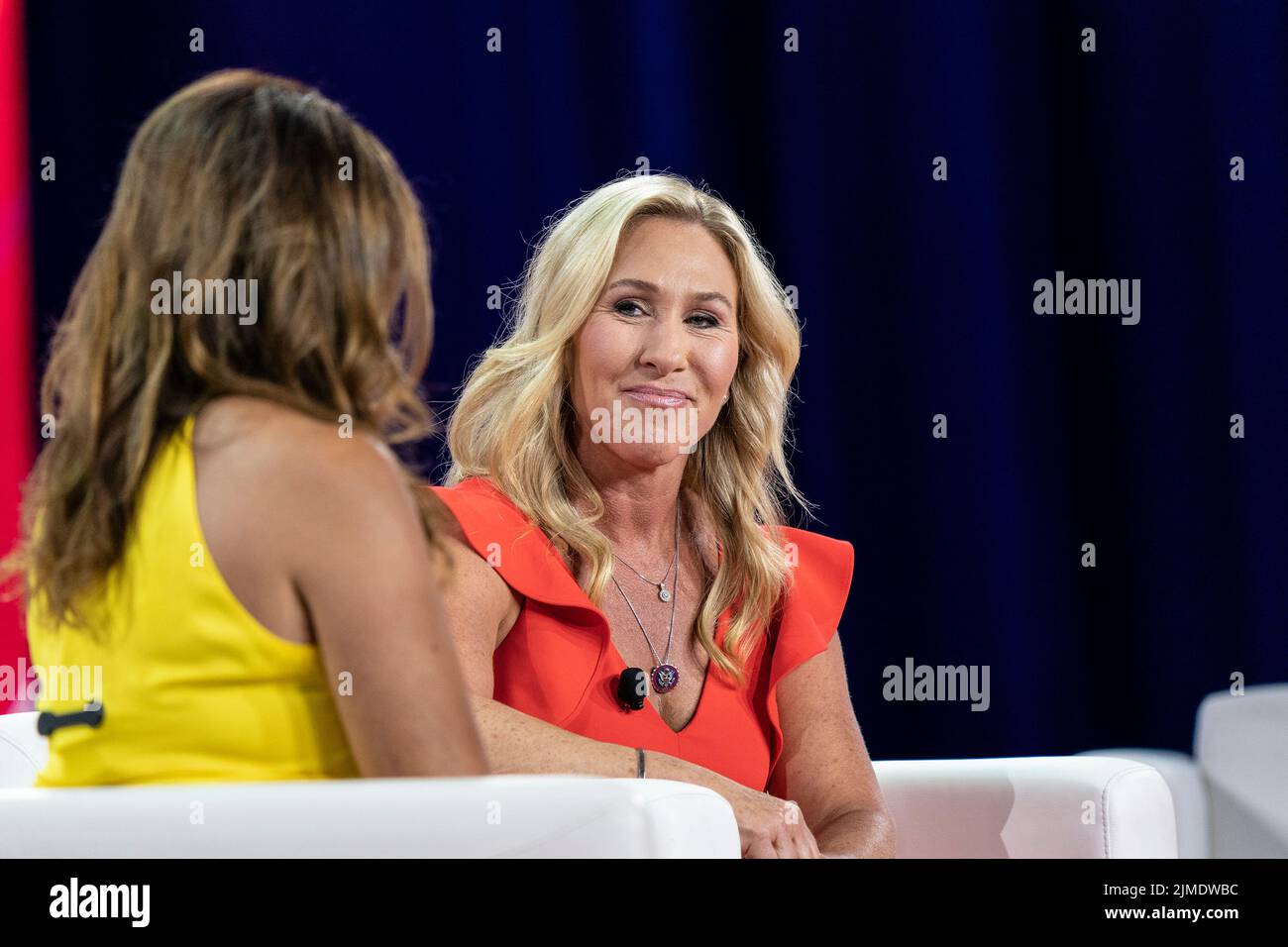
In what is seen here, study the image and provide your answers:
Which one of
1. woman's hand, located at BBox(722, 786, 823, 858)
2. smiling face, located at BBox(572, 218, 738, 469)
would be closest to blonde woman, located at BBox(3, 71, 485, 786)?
woman's hand, located at BBox(722, 786, 823, 858)

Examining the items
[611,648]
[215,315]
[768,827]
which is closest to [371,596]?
[215,315]

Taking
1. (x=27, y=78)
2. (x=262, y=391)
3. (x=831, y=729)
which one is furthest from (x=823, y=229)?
(x=262, y=391)

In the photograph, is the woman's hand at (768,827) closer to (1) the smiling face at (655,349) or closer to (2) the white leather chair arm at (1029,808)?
(2) the white leather chair arm at (1029,808)

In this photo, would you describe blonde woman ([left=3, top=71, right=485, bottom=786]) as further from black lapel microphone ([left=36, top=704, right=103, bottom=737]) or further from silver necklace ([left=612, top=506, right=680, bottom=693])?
silver necklace ([left=612, top=506, right=680, bottom=693])

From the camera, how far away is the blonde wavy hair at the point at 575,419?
1.83 meters

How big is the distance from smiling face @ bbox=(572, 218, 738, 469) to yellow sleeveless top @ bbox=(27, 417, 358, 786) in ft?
2.76

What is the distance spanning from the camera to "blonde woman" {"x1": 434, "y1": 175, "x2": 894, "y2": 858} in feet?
5.63

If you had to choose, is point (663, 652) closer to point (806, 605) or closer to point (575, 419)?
point (806, 605)

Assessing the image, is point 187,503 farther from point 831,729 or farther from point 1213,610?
point 1213,610

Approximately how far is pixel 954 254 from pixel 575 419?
105 centimetres

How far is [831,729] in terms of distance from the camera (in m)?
1.86

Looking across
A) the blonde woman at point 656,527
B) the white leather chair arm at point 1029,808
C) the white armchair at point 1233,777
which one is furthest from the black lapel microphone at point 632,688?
the white armchair at point 1233,777

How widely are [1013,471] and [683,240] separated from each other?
3.39 feet

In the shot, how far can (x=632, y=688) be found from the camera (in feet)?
5.57
